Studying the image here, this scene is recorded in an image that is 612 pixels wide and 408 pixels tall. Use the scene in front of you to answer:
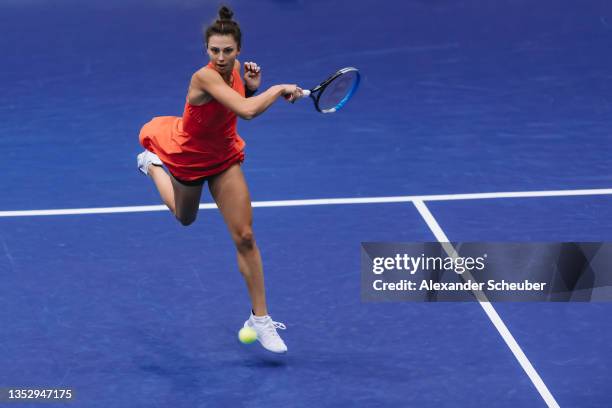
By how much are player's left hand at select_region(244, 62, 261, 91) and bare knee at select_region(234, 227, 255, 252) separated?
0.84 m

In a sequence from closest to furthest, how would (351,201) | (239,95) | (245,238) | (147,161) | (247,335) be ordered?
(239,95)
(245,238)
(247,335)
(147,161)
(351,201)

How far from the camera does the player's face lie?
636 cm

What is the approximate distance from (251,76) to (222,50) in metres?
0.50

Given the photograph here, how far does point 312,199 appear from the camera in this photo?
9.22m

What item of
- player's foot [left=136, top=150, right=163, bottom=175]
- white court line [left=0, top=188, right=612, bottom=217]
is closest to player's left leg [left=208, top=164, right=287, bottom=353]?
player's foot [left=136, top=150, right=163, bottom=175]

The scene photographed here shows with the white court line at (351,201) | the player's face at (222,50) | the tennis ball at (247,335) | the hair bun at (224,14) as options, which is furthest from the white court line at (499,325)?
the hair bun at (224,14)

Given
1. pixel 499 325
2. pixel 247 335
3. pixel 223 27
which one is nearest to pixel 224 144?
pixel 223 27

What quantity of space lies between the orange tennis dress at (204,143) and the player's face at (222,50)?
2.5 inches

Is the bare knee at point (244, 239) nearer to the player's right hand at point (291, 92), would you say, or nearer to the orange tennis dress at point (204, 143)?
the orange tennis dress at point (204, 143)

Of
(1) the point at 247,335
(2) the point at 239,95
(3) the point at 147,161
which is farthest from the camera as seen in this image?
(3) the point at 147,161

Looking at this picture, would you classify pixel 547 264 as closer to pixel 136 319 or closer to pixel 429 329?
pixel 429 329

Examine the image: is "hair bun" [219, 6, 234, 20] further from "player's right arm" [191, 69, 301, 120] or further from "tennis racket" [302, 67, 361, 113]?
"tennis racket" [302, 67, 361, 113]

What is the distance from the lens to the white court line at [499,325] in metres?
6.36

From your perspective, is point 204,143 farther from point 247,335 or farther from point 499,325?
point 499,325
